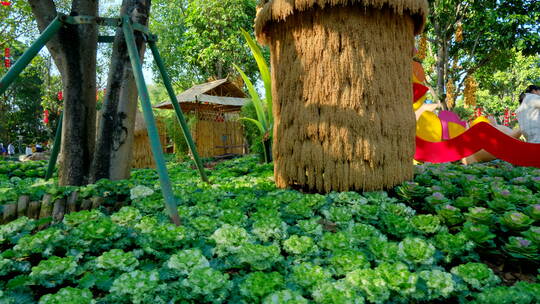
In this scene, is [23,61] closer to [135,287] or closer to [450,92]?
[135,287]

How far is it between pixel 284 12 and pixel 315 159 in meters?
1.35

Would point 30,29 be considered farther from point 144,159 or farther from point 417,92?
point 417,92

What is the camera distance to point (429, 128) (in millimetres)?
5398

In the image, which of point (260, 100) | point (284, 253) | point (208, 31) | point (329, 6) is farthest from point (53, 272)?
point (208, 31)

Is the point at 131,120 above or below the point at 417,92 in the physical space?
below

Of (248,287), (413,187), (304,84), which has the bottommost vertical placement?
(248,287)

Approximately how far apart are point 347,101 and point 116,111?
2174 mm

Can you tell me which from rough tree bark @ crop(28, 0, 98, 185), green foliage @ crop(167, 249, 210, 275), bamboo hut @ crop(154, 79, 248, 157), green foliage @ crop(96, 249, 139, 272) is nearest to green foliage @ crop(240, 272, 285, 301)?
green foliage @ crop(167, 249, 210, 275)

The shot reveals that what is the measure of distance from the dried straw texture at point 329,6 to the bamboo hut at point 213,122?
23.0 ft

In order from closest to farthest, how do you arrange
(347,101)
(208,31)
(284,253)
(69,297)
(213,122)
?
(69,297)
(284,253)
(347,101)
(213,122)
(208,31)

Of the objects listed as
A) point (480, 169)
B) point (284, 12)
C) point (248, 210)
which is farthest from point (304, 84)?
point (480, 169)

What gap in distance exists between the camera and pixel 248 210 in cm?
242

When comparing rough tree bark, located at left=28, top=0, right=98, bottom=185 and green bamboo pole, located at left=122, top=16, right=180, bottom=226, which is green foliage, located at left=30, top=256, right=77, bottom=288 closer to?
green bamboo pole, located at left=122, top=16, right=180, bottom=226

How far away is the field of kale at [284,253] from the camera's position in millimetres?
1321
